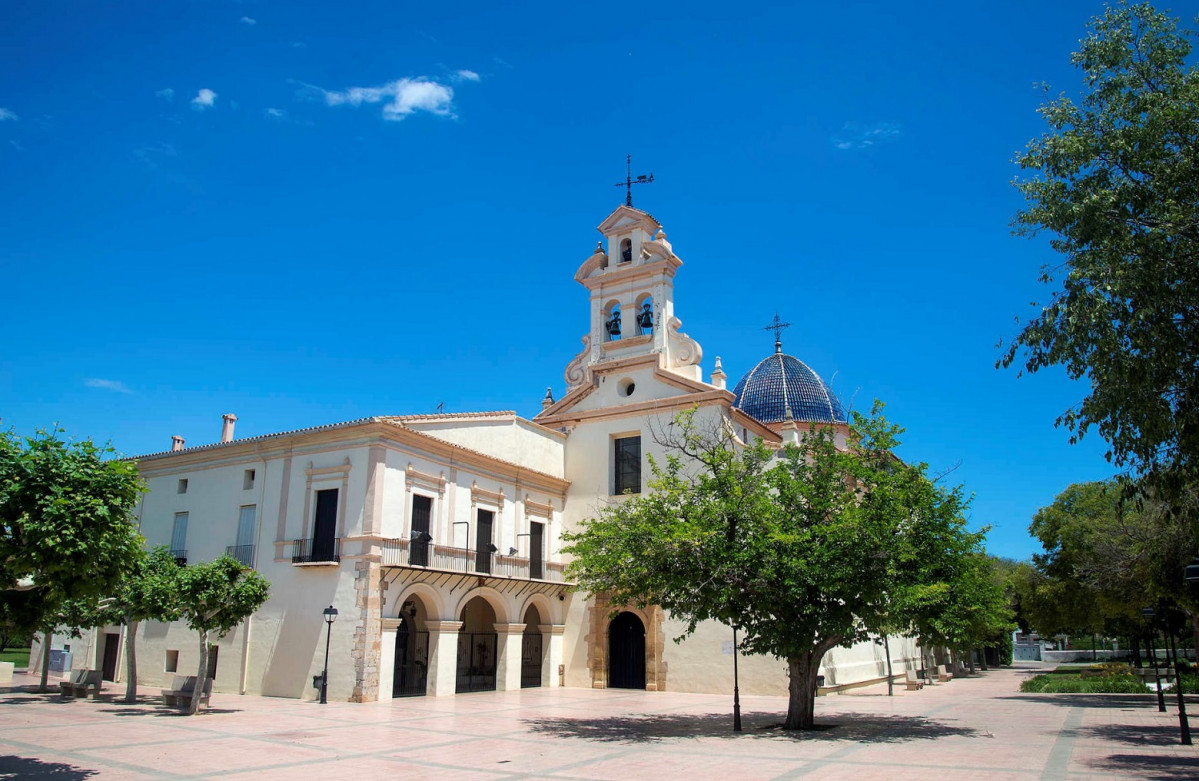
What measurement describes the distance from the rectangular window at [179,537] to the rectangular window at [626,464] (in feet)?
48.0

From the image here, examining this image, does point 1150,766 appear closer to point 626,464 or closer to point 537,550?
point 626,464

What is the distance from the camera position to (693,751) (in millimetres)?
15008

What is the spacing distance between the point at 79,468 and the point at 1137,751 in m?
17.4

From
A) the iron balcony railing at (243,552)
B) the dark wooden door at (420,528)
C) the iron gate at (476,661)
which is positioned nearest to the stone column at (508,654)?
the iron gate at (476,661)

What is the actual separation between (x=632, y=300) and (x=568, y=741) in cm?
1939

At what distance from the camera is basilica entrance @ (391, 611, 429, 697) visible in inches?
1028

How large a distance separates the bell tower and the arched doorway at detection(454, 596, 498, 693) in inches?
361

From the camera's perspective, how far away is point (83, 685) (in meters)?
22.6

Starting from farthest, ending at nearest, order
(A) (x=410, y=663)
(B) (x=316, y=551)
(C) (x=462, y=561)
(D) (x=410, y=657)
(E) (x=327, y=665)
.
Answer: (D) (x=410, y=657)
(A) (x=410, y=663)
(C) (x=462, y=561)
(B) (x=316, y=551)
(E) (x=327, y=665)

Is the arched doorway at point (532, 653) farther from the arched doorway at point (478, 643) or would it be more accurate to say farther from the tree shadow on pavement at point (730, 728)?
the tree shadow on pavement at point (730, 728)

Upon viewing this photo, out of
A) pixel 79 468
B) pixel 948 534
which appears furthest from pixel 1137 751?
pixel 79 468

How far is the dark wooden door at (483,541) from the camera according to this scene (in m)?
27.2

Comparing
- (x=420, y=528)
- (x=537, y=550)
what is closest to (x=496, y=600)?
(x=537, y=550)

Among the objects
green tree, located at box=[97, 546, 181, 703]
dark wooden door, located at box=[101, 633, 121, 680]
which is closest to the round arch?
green tree, located at box=[97, 546, 181, 703]
